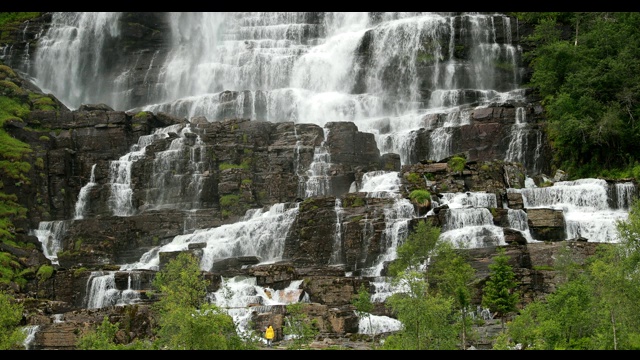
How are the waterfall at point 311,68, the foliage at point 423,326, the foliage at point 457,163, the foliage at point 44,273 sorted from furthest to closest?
the waterfall at point 311,68
the foliage at point 457,163
the foliage at point 44,273
the foliage at point 423,326

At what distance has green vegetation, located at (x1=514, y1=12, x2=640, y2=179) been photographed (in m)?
56.9

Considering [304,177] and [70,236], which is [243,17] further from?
[70,236]

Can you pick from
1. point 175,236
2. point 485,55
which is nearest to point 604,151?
point 485,55

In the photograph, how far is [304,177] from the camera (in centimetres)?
6131

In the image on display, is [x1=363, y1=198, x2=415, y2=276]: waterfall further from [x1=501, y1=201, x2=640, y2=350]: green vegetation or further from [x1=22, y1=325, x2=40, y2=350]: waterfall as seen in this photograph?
[x1=22, y1=325, x2=40, y2=350]: waterfall

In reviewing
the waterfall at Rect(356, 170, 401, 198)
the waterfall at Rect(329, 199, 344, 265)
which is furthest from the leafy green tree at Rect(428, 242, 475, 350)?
the waterfall at Rect(356, 170, 401, 198)

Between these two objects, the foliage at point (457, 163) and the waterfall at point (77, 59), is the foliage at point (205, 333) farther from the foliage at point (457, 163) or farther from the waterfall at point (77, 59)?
the waterfall at point (77, 59)

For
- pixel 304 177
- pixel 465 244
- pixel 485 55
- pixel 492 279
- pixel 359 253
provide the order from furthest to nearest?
1. pixel 485 55
2. pixel 304 177
3. pixel 359 253
4. pixel 465 244
5. pixel 492 279

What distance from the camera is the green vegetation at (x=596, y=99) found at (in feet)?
187

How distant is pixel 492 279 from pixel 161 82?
191 feet

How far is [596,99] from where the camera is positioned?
197 ft

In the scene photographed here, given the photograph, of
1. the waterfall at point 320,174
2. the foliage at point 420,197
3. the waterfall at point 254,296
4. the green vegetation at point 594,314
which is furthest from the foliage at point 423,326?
the waterfall at point 320,174

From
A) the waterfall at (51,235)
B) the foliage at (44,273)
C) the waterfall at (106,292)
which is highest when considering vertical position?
the waterfall at (51,235)

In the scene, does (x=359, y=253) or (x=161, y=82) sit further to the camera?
(x=161, y=82)
